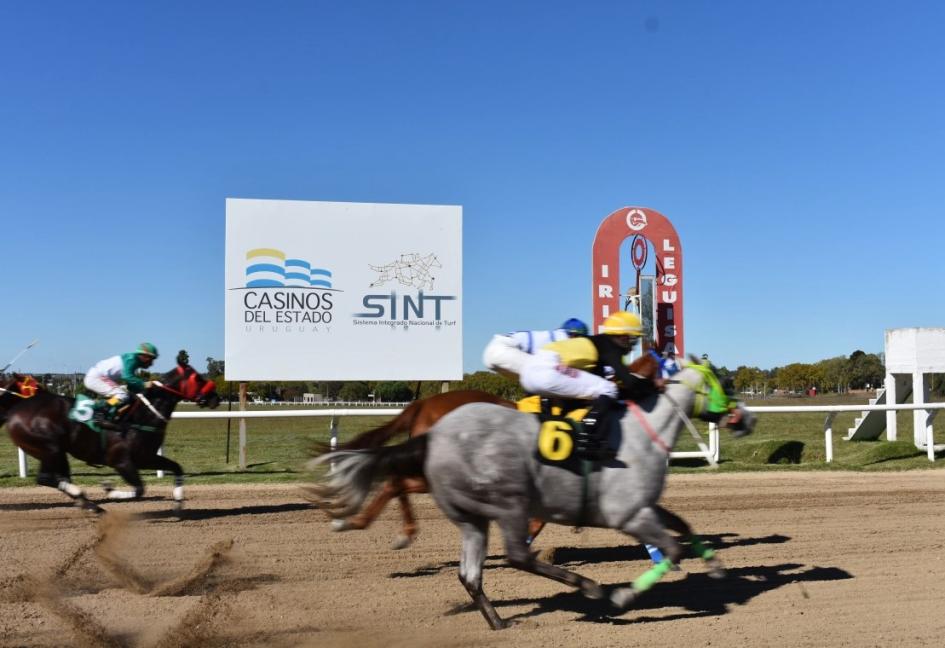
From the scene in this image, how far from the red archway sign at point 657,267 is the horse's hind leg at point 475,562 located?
8.25 metres

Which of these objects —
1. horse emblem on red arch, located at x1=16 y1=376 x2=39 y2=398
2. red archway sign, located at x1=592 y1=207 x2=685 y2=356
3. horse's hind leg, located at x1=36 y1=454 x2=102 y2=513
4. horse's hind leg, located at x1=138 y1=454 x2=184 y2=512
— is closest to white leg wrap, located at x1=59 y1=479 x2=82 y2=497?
horse's hind leg, located at x1=36 y1=454 x2=102 y2=513

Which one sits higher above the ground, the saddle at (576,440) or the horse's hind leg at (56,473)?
the saddle at (576,440)

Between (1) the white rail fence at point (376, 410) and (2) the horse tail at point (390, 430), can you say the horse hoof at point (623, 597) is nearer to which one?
(2) the horse tail at point (390, 430)

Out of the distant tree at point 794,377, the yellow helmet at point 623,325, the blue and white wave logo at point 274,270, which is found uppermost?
the blue and white wave logo at point 274,270

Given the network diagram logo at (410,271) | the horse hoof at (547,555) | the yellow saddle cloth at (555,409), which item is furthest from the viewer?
the network diagram logo at (410,271)

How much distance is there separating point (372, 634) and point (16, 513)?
5.74 metres

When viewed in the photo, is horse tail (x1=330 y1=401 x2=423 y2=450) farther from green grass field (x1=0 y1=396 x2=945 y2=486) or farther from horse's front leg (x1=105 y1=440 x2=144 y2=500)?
green grass field (x1=0 y1=396 x2=945 y2=486)

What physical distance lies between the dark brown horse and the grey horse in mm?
4142

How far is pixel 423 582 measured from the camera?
19.5ft

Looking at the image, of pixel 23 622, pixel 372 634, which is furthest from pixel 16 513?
pixel 372 634

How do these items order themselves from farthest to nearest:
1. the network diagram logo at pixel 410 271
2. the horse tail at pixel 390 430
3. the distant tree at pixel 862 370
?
the distant tree at pixel 862 370 → the network diagram logo at pixel 410 271 → the horse tail at pixel 390 430

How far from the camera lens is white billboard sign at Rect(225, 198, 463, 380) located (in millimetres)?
13508

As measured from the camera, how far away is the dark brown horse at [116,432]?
8.45 m

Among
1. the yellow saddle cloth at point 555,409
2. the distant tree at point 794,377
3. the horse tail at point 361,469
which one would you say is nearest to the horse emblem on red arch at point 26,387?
the horse tail at point 361,469
